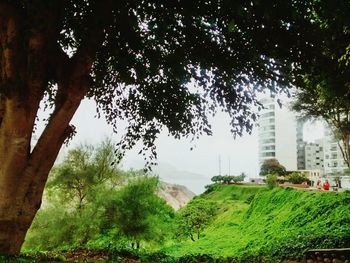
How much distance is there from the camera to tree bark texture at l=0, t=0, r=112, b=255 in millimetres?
7977

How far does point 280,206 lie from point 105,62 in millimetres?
23989

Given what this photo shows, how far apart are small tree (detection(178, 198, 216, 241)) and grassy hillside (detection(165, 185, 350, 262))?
3.18ft

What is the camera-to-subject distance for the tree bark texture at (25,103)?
7977mm

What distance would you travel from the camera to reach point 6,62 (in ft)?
26.3

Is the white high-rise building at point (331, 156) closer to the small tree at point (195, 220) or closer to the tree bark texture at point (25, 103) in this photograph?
the small tree at point (195, 220)

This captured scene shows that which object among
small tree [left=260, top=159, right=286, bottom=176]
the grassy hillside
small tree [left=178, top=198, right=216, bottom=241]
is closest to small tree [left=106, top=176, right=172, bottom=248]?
the grassy hillside

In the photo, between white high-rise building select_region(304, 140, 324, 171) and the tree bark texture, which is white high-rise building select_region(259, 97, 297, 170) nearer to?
white high-rise building select_region(304, 140, 324, 171)

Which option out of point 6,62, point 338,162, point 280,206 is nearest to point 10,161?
point 6,62

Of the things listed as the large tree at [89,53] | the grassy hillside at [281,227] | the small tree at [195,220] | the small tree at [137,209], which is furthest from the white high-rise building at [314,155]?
the large tree at [89,53]

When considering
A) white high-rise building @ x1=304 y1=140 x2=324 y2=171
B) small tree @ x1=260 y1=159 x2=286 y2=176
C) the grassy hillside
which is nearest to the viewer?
the grassy hillside

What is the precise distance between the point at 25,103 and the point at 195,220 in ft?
123

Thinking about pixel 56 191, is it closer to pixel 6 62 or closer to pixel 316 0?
pixel 6 62

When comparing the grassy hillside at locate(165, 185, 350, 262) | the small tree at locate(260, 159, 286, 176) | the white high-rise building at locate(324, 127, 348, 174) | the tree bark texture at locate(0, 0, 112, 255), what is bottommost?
the grassy hillside at locate(165, 185, 350, 262)

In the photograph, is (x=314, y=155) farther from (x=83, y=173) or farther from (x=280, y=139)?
(x=83, y=173)
